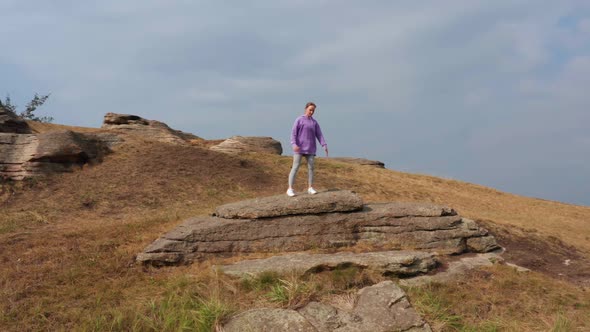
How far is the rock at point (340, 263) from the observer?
29.6ft

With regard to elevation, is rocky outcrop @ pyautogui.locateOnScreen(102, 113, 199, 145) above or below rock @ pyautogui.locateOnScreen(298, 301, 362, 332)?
A: above

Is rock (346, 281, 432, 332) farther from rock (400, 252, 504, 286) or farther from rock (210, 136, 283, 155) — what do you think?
rock (210, 136, 283, 155)

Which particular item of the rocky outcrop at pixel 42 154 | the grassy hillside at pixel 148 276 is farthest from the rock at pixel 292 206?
the rocky outcrop at pixel 42 154

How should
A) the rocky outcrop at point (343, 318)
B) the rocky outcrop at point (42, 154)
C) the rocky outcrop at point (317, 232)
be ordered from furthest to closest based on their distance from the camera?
the rocky outcrop at point (42, 154)
the rocky outcrop at point (317, 232)
the rocky outcrop at point (343, 318)

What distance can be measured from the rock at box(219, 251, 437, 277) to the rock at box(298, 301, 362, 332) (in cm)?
143

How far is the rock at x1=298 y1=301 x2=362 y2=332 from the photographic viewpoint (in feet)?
22.9

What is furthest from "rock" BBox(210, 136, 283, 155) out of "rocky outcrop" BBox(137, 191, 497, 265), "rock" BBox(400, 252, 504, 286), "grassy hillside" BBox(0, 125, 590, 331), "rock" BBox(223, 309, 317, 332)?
"rock" BBox(223, 309, 317, 332)

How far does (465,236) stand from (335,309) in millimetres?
6006

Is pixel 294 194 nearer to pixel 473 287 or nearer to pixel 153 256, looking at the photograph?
pixel 153 256

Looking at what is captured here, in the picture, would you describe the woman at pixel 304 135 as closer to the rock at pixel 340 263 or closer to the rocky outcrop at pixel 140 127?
the rock at pixel 340 263

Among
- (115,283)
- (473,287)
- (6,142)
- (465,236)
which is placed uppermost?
(6,142)

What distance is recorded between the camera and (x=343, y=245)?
10.9 meters

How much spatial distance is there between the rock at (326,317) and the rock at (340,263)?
4.69 ft

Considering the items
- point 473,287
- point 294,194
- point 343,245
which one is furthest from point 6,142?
point 473,287
